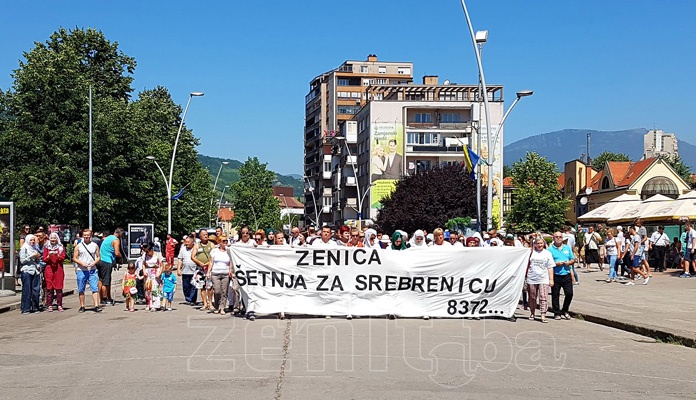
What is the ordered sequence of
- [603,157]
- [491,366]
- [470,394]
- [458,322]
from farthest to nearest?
[603,157], [458,322], [491,366], [470,394]

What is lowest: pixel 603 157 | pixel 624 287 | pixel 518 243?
pixel 624 287

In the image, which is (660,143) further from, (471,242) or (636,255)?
(471,242)

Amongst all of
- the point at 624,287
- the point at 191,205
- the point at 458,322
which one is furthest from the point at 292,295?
the point at 191,205

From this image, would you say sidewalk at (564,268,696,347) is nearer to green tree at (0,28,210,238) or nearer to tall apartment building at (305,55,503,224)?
→ green tree at (0,28,210,238)

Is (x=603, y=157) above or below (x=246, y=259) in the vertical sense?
above

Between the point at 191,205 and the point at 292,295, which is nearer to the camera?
the point at 292,295

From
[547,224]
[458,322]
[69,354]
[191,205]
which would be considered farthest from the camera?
[547,224]

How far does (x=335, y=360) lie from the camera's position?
10.8m

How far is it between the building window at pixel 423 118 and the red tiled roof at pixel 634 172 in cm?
2231

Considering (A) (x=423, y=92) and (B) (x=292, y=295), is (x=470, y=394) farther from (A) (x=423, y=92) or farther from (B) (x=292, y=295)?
(A) (x=423, y=92)

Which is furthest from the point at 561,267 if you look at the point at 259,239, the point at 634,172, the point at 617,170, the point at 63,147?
the point at 617,170

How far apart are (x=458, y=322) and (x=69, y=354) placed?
793cm

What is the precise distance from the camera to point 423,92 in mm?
99312

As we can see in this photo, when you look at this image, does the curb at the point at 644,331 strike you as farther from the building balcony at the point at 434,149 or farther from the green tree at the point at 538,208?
the building balcony at the point at 434,149
